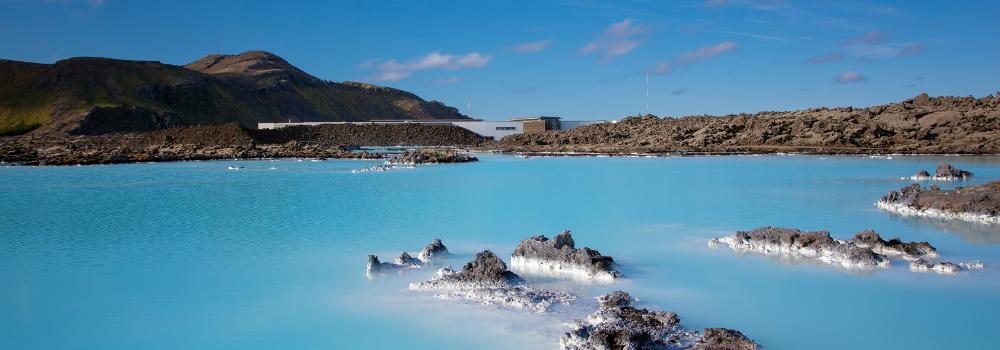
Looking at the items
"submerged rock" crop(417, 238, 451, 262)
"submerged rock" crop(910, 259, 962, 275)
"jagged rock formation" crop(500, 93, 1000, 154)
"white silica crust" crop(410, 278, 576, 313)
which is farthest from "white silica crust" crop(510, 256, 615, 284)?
"jagged rock formation" crop(500, 93, 1000, 154)

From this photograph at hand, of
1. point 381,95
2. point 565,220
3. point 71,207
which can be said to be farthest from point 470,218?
point 381,95

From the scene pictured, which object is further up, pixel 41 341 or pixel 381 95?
pixel 381 95

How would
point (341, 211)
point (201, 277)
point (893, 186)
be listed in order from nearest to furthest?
1. point (201, 277)
2. point (341, 211)
3. point (893, 186)

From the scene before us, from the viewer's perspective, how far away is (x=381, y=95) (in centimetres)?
12162

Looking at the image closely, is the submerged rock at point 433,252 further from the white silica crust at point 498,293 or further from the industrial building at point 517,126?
the industrial building at point 517,126

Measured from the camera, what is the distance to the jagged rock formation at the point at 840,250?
530 centimetres

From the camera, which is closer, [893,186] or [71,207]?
[71,207]

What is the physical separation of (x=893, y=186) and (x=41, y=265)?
14.5 m

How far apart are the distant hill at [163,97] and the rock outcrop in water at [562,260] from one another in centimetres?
5974

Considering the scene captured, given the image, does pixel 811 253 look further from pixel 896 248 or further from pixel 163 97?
pixel 163 97

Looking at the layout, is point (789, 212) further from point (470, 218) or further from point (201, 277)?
point (201, 277)

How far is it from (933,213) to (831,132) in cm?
2730

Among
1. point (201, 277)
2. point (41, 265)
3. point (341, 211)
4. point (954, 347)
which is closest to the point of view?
point (954, 347)

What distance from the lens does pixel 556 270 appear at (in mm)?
5297
